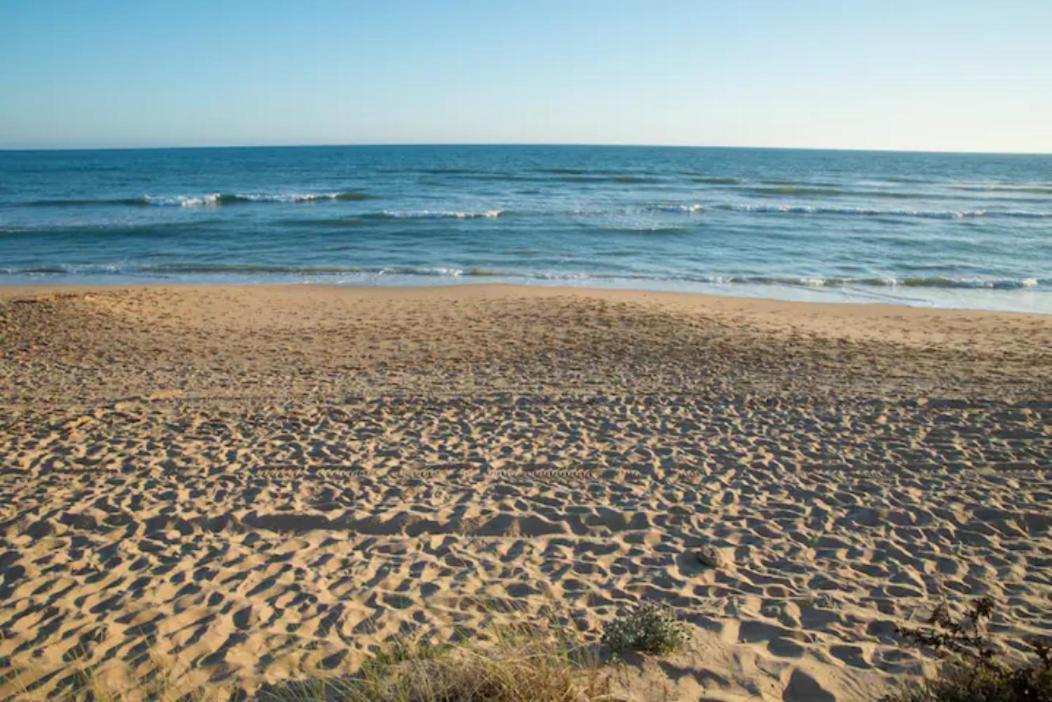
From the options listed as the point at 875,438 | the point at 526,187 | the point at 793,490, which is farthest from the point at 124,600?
the point at 526,187

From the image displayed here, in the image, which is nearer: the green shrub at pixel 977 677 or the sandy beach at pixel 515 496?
the green shrub at pixel 977 677

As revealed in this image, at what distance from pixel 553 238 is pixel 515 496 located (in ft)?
61.5

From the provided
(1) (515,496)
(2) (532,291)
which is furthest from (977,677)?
(2) (532,291)

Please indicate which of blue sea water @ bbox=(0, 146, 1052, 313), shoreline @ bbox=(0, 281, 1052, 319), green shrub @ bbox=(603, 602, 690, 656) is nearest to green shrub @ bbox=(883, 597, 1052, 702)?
green shrub @ bbox=(603, 602, 690, 656)

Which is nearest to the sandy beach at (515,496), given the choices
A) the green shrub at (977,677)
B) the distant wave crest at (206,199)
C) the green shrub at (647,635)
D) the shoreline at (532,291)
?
the green shrub at (647,635)

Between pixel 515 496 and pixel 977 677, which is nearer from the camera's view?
pixel 977 677

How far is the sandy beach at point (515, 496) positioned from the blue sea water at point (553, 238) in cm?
727

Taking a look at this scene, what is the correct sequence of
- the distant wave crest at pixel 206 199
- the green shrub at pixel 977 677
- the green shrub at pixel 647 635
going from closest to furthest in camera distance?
1. the green shrub at pixel 977 677
2. the green shrub at pixel 647 635
3. the distant wave crest at pixel 206 199

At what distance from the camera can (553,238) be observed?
2364 cm

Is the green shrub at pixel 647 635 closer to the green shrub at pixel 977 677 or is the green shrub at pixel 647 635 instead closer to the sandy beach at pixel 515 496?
the sandy beach at pixel 515 496

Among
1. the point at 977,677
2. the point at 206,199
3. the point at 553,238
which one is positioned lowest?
the point at 977,677

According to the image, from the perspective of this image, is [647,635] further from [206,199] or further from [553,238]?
[206,199]

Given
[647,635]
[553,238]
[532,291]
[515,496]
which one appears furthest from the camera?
[553,238]

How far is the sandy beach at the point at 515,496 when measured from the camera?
381 cm
